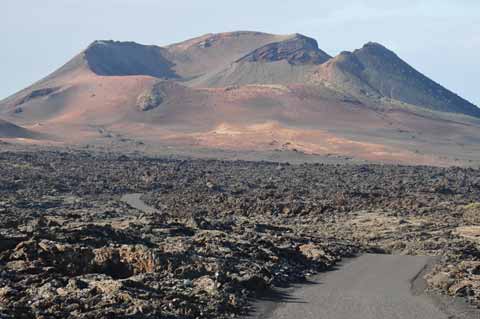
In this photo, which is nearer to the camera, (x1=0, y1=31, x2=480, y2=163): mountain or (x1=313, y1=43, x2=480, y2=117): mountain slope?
(x1=0, y1=31, x2=480, y2=163): mountain

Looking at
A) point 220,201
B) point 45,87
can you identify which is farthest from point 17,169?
point 45,87

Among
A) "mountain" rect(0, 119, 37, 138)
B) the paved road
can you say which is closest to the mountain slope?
"mountain" rect(0, 119, 37, 138)

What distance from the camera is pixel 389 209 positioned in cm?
5097

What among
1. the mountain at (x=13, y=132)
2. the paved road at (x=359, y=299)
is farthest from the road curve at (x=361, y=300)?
the mountain at (x=13, y=132)

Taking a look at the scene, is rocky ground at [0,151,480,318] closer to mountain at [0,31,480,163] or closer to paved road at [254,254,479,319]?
paved road at [254,254,479,319]

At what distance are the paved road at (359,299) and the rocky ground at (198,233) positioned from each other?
856 millimetres

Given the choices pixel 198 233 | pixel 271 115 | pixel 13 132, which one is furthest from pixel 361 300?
pixel 271 115

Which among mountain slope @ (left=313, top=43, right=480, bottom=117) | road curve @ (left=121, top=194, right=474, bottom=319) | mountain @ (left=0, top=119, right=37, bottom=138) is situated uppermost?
mountain slope @ (left=313, top=43, right=480, bottom=117)

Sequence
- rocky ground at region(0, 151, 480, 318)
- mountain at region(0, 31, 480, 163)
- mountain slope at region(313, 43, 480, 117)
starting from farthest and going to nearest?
1. mountain slope at region(313, 43, 480, 117)
2. mountain at region(0, 31, 480, 163)
3. rocky ground at region(0, 151, 480, 318)

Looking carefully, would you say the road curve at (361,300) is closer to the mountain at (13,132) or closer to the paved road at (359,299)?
the paved road at (359,299)

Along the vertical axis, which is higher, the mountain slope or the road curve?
the mountain slope

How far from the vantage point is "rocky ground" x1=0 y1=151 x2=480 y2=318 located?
20000 mm

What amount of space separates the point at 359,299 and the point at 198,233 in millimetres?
12359

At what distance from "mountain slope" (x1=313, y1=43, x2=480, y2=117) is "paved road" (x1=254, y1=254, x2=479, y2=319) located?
148922mm
